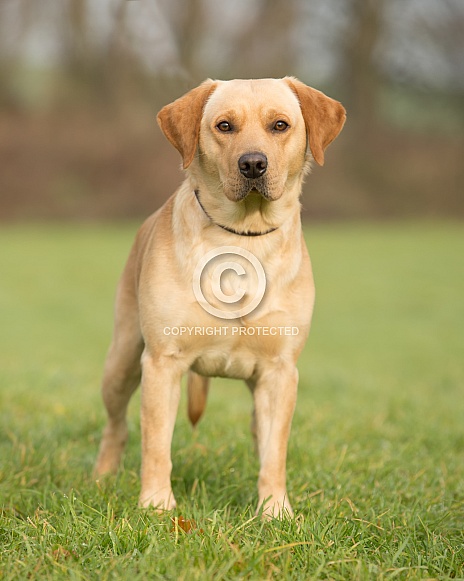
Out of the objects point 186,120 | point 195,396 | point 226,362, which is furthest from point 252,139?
point 195,396

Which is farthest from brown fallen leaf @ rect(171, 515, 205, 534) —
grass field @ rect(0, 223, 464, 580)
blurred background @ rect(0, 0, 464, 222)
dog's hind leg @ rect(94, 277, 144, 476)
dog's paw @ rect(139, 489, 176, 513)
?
blurred background @ rect(0, 0, 464, 222)

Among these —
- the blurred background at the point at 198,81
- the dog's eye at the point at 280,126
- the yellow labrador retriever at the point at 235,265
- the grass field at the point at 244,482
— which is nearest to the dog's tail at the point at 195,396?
the grass field at the point at 244,482

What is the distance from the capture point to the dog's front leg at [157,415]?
11.3 ft

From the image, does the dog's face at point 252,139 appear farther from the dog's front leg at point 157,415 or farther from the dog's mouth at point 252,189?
the dog's front leg at point 157,415

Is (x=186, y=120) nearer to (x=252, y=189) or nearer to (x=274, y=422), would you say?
(x=252, y=189)

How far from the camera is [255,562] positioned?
8.35ft

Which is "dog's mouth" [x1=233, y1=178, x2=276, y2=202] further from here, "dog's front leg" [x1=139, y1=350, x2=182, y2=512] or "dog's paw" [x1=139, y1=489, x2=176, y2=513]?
"dog's paw" [x1=139, y1=489, x2=176, y2=513]

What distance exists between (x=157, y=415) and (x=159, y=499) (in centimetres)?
36

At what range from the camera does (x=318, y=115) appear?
359 cm

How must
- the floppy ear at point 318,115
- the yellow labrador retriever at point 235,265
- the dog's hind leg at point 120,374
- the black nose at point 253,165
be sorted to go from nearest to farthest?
the black nose at point 253,165, the yellow labrador retriever at point 235,265, the floppy ear at point 318,115, the dog's hind leg at point 120,374

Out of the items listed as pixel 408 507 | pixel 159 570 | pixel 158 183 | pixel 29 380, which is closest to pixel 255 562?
pixel 159 570

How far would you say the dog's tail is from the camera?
408 centimetres

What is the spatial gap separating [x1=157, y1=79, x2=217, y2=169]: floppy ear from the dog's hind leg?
0.83 m

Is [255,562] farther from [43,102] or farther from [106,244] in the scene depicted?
[43,102]
